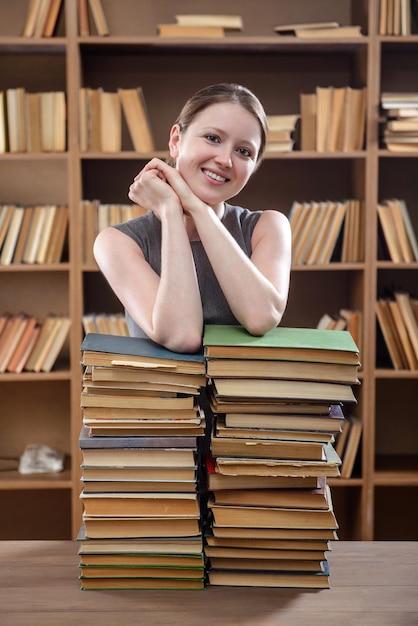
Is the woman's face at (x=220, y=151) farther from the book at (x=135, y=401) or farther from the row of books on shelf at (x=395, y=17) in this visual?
the row of books on shelf at (x=395, y=17)

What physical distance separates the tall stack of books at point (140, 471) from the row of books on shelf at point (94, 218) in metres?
1.94

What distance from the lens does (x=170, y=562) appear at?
3.65 ft

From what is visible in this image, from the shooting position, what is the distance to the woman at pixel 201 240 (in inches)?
53.1

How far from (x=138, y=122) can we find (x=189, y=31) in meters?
0.39

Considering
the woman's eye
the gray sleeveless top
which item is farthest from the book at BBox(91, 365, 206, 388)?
the woman's eye

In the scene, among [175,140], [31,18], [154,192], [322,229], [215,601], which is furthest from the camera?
[322,229]

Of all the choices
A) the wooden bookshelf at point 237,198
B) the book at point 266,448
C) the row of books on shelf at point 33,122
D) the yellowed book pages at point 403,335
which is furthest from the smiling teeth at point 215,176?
the yellowed book pages at point 403,335

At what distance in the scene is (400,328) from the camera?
3076 millimetres

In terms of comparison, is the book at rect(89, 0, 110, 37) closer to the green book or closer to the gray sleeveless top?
the gray sleeveless top

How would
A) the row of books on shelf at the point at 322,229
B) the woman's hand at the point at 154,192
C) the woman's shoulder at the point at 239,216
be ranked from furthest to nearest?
the row of books on shelf at the point at 322,229 → the woman's shoulder at the point at 239,216 → the woman's hand at the point at 154,192

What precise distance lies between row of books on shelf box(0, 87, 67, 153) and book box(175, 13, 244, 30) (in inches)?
21.5

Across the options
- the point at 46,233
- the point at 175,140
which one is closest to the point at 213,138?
the point at 175,140

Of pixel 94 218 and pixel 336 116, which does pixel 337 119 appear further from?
pixel 94 218

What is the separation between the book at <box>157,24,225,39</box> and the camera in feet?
9.71
